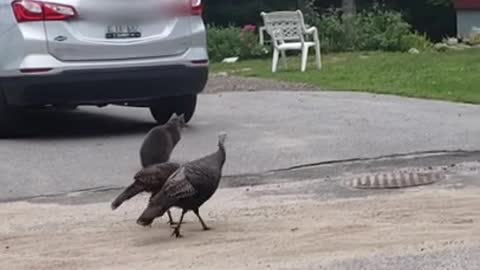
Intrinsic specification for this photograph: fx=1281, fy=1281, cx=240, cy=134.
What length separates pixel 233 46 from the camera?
26719 millimetres

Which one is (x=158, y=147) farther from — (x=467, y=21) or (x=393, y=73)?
(x=467, y=21)

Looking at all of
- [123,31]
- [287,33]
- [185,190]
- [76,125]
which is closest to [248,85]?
[287,33]

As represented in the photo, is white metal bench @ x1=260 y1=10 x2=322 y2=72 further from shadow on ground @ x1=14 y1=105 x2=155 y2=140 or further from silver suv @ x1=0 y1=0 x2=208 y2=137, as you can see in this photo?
silver suv @ x1=0 y1=0 x2=208 y2=137

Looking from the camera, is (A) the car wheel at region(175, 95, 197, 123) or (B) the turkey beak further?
(A) the car wheel at region(175, 95, 197, 123)

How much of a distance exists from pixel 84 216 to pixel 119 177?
1.52 meters

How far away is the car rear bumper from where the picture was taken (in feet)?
38.0

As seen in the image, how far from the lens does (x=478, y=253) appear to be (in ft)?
21.8

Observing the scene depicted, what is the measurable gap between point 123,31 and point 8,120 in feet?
4.46

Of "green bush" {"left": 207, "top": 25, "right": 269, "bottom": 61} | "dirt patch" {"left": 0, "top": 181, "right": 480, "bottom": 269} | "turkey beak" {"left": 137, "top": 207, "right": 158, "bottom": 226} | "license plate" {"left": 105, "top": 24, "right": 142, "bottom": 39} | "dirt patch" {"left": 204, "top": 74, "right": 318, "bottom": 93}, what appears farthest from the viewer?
"green bush" {"left": 207, "top": 25, "right": 269, "bottom": 61}

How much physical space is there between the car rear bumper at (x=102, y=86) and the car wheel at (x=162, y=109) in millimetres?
631

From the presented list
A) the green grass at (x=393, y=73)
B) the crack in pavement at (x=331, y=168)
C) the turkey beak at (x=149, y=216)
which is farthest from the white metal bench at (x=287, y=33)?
the turkey beak at (x=149, y=216)

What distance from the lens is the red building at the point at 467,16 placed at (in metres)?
31.5

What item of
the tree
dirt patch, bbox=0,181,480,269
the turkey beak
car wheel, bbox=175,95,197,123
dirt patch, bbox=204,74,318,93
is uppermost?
the turkey beak

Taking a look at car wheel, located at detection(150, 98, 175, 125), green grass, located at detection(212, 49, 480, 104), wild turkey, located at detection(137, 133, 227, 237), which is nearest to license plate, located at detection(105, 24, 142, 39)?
car wheel, located at detection(150, 98, 175, 125)
